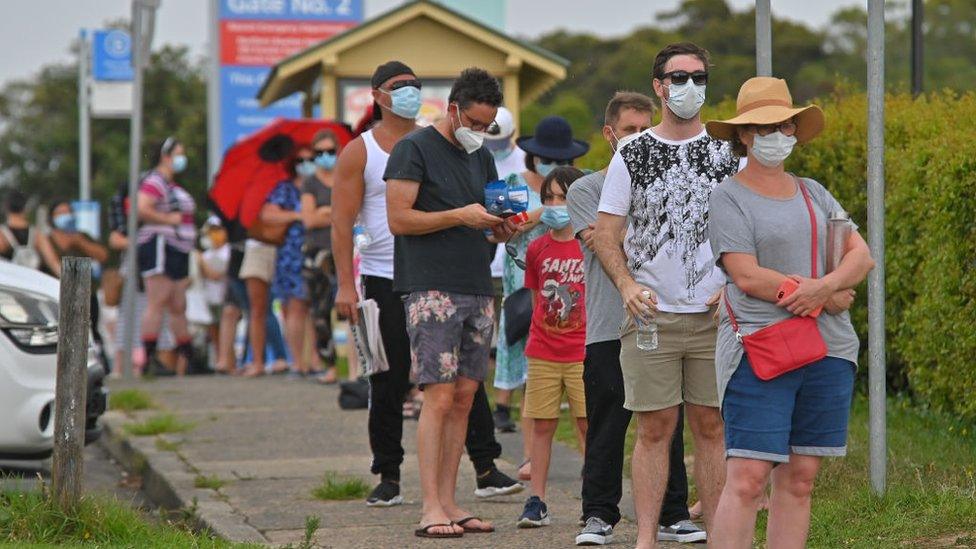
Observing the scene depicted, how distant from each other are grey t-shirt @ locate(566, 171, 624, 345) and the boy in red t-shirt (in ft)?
3.40

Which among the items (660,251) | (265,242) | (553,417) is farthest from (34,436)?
(265,242)

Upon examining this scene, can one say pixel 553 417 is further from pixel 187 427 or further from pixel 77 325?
pixel 187 427

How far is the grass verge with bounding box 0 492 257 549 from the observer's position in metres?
6.89

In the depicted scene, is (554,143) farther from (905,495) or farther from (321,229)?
(321,229)

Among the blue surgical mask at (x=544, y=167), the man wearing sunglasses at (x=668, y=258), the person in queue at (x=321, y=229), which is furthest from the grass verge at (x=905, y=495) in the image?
the person in queue at (x=321, y=229)

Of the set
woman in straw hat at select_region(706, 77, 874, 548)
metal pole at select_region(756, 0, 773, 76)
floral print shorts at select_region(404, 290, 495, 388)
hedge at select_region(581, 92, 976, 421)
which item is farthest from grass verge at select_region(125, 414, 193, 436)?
woman in straw hat at select_region(706, 77, 874, 548)

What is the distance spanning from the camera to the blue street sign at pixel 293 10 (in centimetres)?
2838

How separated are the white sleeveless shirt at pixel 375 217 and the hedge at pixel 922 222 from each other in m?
2.62

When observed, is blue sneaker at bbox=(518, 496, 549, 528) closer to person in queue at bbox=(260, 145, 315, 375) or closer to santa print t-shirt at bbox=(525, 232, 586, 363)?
santa print t-shirt at bbox=(525, 232, 586, 363)

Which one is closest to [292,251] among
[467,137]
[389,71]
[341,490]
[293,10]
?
[341,490]

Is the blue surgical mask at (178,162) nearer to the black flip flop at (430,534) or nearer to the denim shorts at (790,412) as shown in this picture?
the black flip flop at (430,534)

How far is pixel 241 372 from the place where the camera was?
16875 millimetres

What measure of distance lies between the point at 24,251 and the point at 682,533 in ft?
32.0

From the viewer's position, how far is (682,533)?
275 inches
